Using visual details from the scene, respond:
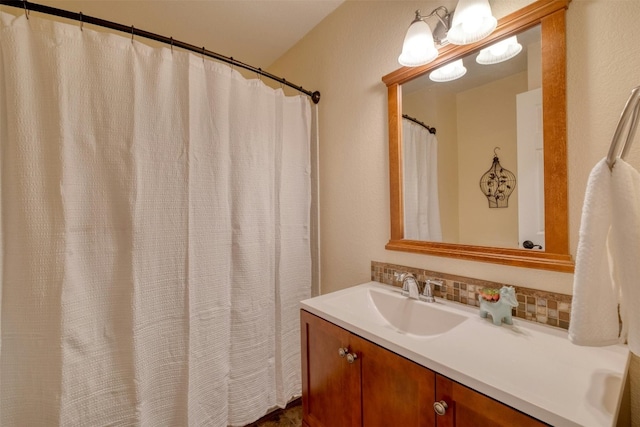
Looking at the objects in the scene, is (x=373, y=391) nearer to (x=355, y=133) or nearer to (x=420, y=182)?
(x=420, y=182)

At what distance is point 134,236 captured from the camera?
1106 mm

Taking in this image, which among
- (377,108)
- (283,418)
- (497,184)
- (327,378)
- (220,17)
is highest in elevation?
(220,17)

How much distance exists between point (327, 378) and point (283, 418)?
0.82 m

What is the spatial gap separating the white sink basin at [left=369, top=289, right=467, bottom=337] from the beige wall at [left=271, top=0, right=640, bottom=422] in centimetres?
19

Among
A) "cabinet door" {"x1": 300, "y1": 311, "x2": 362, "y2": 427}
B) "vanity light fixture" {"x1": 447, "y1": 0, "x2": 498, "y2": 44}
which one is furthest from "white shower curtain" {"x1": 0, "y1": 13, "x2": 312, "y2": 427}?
"vanity light fixture" {"x1": 447, "y1": 0, "x2": 498, "y2": 44}

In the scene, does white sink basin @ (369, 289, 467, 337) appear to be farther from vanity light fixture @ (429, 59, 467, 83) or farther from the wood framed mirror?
vanity light fixture @ (429, 59, 467, 83)

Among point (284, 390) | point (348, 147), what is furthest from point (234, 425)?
point (348, 147)

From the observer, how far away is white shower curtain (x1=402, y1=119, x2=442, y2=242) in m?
1.26

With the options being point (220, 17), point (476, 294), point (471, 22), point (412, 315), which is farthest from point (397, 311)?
point (220, 17)

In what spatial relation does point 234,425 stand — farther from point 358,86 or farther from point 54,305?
point 358,86

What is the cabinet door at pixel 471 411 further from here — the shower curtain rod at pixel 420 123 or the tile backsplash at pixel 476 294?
the shower curtain rod at pixel 420 123

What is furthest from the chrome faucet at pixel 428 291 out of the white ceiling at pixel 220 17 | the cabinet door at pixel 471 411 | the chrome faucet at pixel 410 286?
the white ceiling at pixel 220 17

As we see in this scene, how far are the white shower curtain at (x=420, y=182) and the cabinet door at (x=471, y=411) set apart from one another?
2.22 ft

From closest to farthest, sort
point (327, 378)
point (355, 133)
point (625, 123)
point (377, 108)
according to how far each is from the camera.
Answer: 1. point (625, 123)
2. point (327, 378)
3. point (377, 108)
4. point (355, 133)
